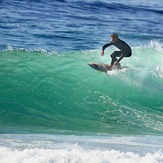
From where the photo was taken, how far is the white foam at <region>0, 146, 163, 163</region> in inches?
480

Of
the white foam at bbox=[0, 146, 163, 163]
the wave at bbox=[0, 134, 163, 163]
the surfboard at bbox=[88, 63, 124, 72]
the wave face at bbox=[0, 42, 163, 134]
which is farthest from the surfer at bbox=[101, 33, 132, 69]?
the white foam at bbox=[0, 146, 163, 163]

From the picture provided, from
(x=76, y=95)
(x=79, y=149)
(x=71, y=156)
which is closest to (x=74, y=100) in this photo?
(x=76, y=95)

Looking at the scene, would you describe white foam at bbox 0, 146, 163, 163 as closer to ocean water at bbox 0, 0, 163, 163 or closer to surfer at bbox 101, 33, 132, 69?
ocean water at bbox 0, 0, 163, 163

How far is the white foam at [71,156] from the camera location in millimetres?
12203

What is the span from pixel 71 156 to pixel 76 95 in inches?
301

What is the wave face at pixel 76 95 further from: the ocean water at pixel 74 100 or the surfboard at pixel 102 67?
the surfboard at pixel 102 67

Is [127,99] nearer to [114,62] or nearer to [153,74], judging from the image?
[114,62]

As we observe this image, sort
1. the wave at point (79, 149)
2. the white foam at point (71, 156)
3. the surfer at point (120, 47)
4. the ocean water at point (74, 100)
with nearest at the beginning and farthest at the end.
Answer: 1. the white foam at point (71, 156)
2. the wave at point (79, 149)
3. the ocean water at point (74, 100)
4. the surfer at point (120, 47)

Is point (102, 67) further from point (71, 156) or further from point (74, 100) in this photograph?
point (71, 156)

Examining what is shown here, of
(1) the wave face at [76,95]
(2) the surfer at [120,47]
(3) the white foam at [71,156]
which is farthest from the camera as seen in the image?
(2) the surfer at [120,47]

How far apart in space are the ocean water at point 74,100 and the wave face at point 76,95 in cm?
2

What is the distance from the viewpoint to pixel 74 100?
19688mm

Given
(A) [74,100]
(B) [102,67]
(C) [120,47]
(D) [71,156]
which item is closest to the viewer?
(D) [71,156]

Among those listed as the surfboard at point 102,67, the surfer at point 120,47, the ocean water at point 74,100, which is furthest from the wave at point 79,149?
the surfboard at point 102,67
